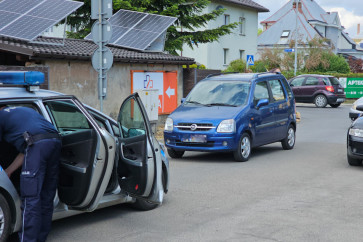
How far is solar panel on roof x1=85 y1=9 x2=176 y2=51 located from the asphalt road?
328 inches

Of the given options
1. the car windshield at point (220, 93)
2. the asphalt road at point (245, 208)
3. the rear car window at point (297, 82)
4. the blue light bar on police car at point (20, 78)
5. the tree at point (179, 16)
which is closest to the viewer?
the blue light bar on police car at point (20, 78)

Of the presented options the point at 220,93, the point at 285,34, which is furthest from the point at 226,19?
the point at 220,93

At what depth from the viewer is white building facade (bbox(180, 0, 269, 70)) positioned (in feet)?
159

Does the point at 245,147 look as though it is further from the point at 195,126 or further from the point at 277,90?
the point at 277,90

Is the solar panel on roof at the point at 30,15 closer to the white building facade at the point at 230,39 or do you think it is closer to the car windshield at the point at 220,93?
the car windshield at the point at 220,93

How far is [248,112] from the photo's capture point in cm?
1237

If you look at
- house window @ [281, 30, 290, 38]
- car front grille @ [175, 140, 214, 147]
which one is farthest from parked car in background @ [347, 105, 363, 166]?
house window @ [281, 30, 290, 38]

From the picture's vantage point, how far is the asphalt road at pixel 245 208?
6480mm

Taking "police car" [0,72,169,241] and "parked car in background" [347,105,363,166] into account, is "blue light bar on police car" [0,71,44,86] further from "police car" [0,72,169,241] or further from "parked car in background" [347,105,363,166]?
"parked car in background" [347,105,363,166]

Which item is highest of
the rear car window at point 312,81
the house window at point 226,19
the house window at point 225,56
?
the house window at point 226,19

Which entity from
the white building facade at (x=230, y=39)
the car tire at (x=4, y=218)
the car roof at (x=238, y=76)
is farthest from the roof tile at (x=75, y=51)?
the white building facade at (x=230, y=39)

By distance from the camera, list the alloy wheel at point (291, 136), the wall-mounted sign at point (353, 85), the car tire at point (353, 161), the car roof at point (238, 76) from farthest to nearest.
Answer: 1. the wall-mounted sign at point (353, 85)
2. the alloy wheel at point (291, 136)
3. the car roof at point (238, 76)
4. the car tire at point (353, 161)

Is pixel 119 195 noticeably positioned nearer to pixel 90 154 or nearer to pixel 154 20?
pixel 90 154

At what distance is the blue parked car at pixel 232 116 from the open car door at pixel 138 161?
16.7 ft
